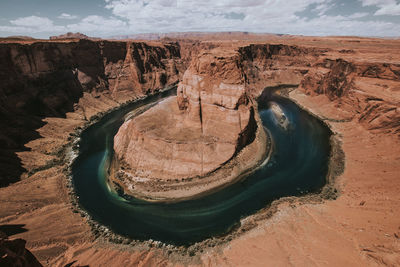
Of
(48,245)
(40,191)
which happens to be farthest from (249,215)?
(40,191)

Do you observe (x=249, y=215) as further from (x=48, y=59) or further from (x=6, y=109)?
(x=48, y=59)

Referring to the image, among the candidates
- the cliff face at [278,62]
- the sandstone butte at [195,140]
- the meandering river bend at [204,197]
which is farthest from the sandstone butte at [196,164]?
the cliff face at [278,62]

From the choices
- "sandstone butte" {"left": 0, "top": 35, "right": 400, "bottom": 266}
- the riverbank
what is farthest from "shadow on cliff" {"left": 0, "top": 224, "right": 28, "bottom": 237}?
the riverbank

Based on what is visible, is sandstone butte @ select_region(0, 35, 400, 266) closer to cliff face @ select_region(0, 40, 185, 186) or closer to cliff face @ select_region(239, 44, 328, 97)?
cliff face @ select_region(0, 40, 185, 186)

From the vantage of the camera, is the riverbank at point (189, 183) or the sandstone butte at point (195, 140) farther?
the sandstone butte at point (195, 140)

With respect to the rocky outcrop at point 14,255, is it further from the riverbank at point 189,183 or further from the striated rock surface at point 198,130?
the striated rock surface at point 198,130

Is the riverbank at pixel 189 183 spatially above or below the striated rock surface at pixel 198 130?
below

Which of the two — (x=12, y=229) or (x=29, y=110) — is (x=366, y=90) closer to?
(x=12, y=229)
